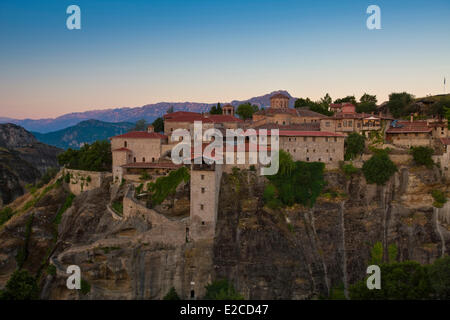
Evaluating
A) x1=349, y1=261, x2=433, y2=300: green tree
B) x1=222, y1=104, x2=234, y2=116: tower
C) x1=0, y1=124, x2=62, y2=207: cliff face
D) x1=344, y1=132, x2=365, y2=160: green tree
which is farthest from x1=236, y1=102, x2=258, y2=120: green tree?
x1=0, y1=124, x2=62, y2=207: cliff face

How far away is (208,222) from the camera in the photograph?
3950cm

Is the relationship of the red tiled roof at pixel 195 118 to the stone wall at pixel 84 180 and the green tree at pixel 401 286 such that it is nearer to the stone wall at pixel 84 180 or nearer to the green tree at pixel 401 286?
the stone wall at pixel 84 180

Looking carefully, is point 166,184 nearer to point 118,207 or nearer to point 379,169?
point 118,207

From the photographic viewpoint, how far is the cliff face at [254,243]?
38.6 metres

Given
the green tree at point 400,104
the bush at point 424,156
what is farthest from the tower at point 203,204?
the green tree at point 400,104

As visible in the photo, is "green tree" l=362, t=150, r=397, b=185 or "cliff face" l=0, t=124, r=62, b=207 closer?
"green tree" l=362, t=150, r=397, b=185

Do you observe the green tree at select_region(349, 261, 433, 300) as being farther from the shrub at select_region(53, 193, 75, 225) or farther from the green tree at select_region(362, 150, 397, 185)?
the shrub at select_region(53, 193, 75, 225)

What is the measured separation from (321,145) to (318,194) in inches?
271

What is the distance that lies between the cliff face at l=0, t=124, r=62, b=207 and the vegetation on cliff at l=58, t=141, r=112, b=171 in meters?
41.2

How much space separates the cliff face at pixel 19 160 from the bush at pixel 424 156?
8343cm

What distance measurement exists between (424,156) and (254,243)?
22.9 metres

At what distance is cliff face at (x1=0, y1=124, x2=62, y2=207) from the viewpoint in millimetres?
95688

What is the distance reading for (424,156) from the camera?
45938 millimetres
